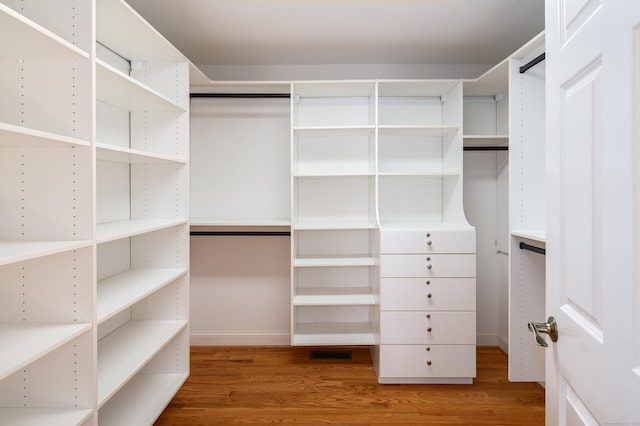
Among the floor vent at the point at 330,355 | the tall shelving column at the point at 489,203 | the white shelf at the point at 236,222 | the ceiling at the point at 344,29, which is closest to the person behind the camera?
the ceiling at the point at 344,29

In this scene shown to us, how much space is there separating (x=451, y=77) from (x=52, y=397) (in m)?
3.26

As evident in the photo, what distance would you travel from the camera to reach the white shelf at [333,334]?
9.00 ft

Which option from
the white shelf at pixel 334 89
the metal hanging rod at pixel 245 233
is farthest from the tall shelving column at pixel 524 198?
the metal hanging rod at pixel 245 233

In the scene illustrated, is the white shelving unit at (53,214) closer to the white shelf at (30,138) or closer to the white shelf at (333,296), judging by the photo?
the white shelf at (30,138)

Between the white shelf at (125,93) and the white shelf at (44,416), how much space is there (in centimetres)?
132

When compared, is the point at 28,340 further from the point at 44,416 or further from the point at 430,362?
the point at 430,362

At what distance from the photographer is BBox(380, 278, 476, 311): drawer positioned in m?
2.49

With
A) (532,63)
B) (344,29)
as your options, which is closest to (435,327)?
(532,63)

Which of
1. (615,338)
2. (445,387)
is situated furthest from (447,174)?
(615,338)

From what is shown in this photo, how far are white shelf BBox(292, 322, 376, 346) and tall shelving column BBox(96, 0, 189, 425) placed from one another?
2.74 ft

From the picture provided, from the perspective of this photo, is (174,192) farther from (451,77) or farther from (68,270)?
(451,77)

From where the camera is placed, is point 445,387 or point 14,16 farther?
point 445,387

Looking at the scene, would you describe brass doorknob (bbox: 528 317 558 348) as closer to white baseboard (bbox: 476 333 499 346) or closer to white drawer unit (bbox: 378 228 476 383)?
white drawer unit (bbox: 378 228 476 383)

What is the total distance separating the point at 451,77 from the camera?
10.3 ft
